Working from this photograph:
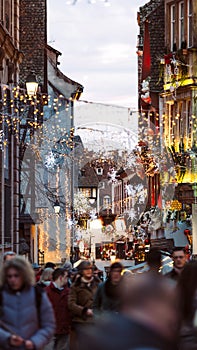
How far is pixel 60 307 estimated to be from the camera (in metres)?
15.1

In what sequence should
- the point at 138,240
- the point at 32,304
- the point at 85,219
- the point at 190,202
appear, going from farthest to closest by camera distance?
1. the point at 85,219
2. the point at 138,240
3. the point at 190,202
4. the point at 32,304

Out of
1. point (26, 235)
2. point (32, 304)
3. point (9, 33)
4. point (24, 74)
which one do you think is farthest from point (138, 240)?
point (32, 304)

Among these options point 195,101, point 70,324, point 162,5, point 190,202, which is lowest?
point 70,324

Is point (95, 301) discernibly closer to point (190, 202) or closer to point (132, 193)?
point (190, 202)

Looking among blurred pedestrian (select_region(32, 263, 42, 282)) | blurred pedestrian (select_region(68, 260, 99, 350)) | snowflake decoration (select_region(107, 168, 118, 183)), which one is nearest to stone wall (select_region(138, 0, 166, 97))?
snowflake decoration (select_region(107, 168, 118, 183))

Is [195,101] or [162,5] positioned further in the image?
[162,5]

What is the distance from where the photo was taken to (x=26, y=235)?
46906 millimetres

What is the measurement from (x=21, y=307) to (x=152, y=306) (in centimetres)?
483

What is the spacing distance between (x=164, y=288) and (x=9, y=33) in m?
29.4

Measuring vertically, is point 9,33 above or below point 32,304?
above

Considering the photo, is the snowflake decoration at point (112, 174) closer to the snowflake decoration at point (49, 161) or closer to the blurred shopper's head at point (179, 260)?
the snowflake decoration at point (49, 161)

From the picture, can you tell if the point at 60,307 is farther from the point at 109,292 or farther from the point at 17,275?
the point at 17,275

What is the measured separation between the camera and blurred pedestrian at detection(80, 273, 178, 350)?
5.04 metres

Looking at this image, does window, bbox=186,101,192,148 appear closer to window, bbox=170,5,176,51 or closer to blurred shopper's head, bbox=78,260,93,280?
window, bbox=170,5,176,51
